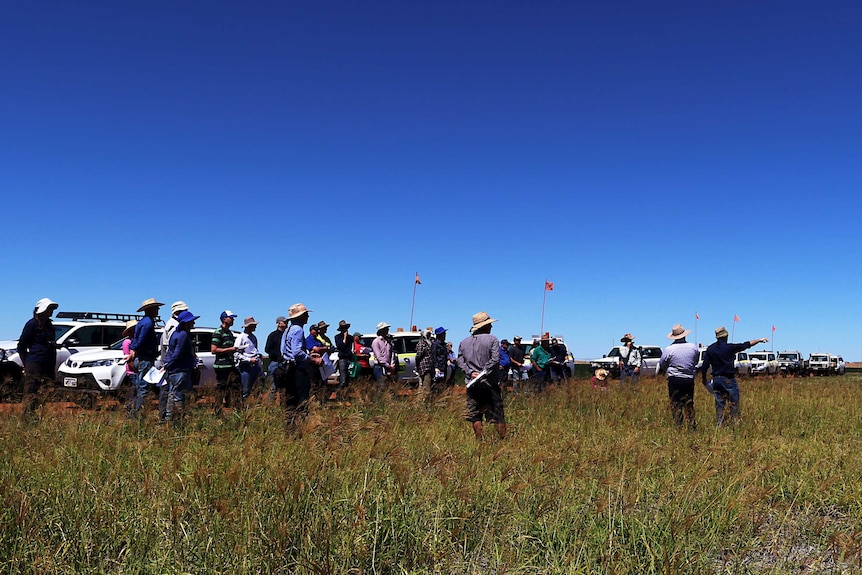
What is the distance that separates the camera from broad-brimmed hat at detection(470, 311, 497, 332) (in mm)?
8820

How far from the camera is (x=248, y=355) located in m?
13.1

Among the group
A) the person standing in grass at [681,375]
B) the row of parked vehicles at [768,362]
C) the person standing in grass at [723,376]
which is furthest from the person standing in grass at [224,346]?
the row of parked vehicles at [768,362]

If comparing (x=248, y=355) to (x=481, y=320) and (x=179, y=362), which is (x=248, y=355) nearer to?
(x=179, y=362)

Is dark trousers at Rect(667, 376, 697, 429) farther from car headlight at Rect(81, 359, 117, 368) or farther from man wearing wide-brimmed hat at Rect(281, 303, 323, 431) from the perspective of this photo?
car headlight at Rect(81, 359, 117, 368)

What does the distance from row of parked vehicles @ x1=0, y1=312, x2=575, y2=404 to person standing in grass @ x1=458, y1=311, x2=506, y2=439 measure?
157 inches

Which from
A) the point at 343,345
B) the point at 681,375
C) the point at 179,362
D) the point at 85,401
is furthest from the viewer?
the point at 343,345

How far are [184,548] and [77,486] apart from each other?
1498mm

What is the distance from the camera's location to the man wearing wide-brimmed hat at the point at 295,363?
8477 millimetres

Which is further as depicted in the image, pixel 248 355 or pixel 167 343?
pixel 248 355

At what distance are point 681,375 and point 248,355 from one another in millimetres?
8026

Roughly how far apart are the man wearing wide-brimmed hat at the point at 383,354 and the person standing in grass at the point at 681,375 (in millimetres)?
7051

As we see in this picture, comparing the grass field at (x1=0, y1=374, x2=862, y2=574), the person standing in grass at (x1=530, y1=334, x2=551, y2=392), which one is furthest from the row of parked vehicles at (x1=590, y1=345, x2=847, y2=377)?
the grass field at (x1=0, y1=374, x2=862, y2=574)

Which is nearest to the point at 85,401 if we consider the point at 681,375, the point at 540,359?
the point at 681,375

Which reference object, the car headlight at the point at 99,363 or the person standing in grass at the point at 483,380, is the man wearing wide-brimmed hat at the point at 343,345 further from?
the person standing in grass at the point at 483,380
